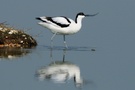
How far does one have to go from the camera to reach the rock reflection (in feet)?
46.5

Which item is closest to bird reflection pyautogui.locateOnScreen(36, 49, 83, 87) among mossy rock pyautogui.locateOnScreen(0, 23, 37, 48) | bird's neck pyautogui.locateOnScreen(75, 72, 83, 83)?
bird's neck pyautogui.locateOnScreen(75, 72, 83, 83)

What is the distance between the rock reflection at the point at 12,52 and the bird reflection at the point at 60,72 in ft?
3.82

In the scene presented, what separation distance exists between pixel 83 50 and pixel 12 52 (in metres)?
1.80

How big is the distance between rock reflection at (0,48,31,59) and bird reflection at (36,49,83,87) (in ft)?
3.82

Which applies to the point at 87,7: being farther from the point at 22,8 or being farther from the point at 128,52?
the point at 128,52

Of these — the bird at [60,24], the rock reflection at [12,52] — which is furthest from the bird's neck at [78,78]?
the bird at [60,24]

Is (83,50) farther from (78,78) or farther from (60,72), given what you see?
(78,78)

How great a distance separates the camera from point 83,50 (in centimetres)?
1574

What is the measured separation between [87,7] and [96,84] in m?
10.6

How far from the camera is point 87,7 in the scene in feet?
70.8

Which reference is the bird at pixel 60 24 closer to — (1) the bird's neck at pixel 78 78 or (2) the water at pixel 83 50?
(2) the water at pixel 83 50

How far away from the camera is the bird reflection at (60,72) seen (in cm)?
1159

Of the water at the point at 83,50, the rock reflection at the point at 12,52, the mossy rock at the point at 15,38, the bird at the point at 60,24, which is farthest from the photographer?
the bird at the point at 60,24

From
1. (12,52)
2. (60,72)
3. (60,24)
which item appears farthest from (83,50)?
(60,72)
